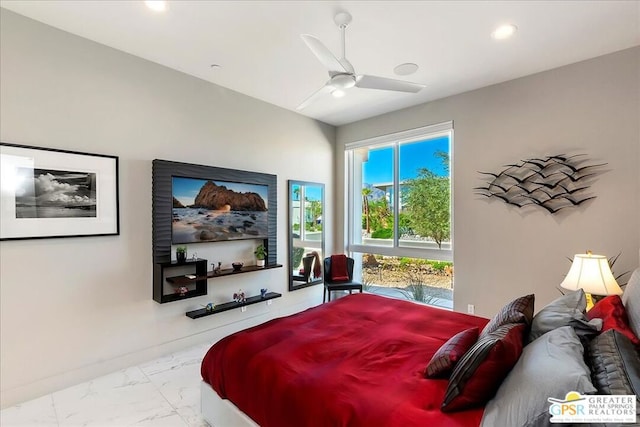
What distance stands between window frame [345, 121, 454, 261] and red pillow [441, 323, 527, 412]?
9.26ft

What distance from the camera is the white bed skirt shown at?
1787mm

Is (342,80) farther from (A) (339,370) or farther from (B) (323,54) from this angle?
(A) (339,370)

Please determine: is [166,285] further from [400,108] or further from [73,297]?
[400,108]

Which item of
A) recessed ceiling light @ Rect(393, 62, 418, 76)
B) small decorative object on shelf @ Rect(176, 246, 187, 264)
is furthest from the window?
small decorative object on shelf @ Rect(176, 246, 187, 264)

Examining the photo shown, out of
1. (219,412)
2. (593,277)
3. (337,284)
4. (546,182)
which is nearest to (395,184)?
(337,284)

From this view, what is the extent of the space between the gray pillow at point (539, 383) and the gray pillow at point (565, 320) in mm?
194

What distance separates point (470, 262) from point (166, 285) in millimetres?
3512

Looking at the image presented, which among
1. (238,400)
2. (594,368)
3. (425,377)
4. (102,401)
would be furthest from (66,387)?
(594,368)

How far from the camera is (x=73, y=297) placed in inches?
104

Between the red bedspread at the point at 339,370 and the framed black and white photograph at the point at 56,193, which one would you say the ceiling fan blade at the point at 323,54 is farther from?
the framed black and white photograph at the point at 56,193

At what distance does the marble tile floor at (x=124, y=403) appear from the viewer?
7.07ft

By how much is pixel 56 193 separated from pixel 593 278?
14.7 feet

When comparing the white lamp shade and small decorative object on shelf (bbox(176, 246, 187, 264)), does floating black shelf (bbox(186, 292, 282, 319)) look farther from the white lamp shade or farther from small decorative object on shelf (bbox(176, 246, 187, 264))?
the white lamp shade

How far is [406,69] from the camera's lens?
3.20m
